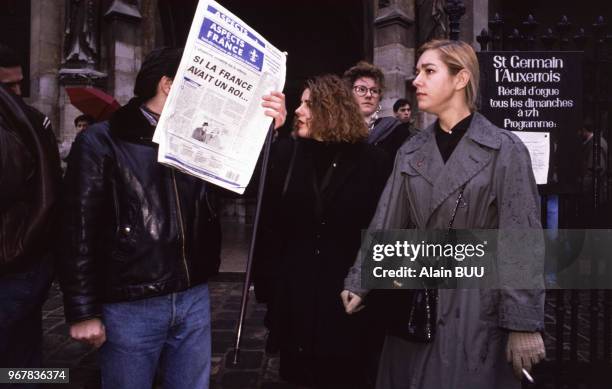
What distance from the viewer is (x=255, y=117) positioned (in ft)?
6.21

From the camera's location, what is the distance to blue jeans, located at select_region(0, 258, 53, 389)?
6.59ft

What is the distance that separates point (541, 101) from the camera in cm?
348

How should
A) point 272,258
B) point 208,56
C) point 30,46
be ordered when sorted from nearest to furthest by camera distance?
point 208,56, point 272,258, point 30,46

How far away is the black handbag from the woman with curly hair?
0.34m

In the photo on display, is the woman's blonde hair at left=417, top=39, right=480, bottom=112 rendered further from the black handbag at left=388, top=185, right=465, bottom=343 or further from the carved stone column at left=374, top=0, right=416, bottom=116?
the carved stone column at left=374, top=0, right=416, bottom=116

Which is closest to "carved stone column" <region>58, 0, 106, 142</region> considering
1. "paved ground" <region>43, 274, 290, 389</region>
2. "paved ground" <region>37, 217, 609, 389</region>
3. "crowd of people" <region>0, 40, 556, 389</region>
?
"paved ground" <region>37, 217, 609, 389</region>

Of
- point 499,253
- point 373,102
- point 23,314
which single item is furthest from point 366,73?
point 23,314

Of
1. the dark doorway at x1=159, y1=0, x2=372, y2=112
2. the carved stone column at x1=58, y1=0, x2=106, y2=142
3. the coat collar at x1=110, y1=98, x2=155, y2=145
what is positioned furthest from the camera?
the dark doorway at x1=159, y1=0, x2=372, y2=112

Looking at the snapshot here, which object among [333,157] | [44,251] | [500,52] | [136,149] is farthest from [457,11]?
[44,251]

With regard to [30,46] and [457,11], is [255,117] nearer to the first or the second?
[457,11]

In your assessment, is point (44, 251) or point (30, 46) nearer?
point (44, 251)

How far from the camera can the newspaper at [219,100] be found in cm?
162

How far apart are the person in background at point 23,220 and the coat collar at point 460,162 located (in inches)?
65.1

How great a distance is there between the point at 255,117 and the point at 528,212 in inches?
45.9
